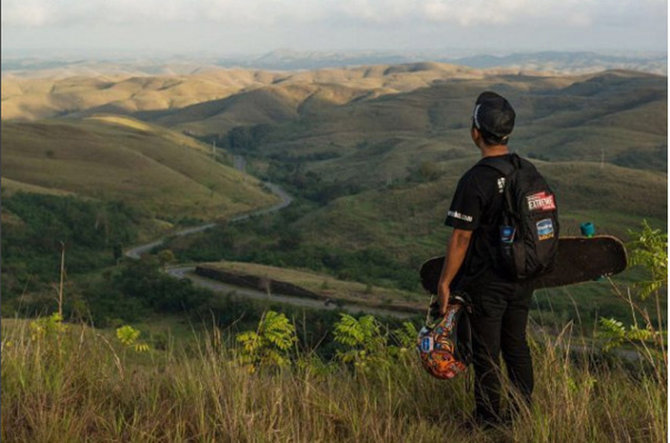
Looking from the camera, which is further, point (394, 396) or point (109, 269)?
point (109, 269)

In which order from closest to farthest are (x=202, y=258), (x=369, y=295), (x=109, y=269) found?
(x=369, y=295)
(x=109, y=269)
(x=202, y=258)

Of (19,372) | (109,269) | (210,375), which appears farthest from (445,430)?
(109,269)

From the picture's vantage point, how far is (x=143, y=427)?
3.74 meters

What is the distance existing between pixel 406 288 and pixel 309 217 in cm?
3481

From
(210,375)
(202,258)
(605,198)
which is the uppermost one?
(210,375)

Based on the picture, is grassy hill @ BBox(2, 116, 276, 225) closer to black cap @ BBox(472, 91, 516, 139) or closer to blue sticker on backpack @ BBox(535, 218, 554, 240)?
black cap @ BBox(472, 91, 516, 139)

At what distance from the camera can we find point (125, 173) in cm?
12662

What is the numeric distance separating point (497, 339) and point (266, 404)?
1517 mm

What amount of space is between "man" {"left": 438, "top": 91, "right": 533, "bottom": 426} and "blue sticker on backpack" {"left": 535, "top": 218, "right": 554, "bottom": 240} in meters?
0.24

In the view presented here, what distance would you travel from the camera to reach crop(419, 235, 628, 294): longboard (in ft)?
15.0

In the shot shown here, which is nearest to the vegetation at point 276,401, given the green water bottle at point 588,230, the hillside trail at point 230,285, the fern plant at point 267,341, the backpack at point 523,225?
the fern plant at point 267,341

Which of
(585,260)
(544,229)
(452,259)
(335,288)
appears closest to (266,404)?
(452,259)

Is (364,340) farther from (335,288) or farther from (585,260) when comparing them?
(335,288)

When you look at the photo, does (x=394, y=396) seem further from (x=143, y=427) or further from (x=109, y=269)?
(x=109, y=269)
